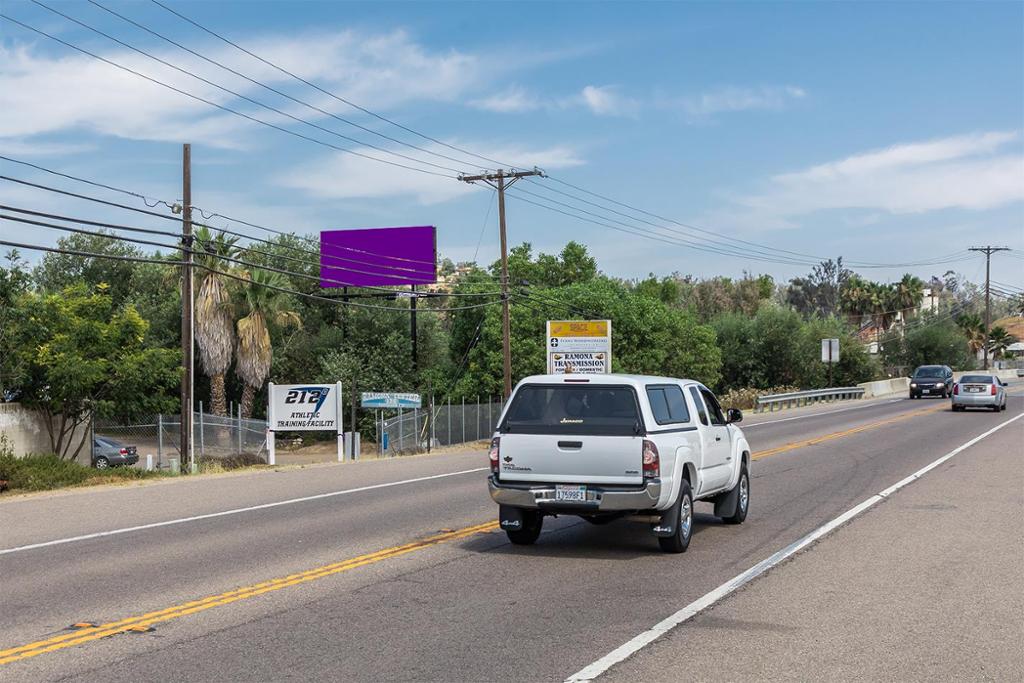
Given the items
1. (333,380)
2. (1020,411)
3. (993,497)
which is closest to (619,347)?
(333,380)

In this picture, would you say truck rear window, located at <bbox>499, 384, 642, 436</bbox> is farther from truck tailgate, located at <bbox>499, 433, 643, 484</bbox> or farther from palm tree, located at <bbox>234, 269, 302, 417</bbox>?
palm tree, located at <bbox>234, 269, 302, 417</bbox>

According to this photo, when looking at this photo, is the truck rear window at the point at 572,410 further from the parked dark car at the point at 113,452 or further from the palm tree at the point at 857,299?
the palm tree at the point at 857,299

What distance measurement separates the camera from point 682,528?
11.4 m

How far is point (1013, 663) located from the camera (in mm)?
7043

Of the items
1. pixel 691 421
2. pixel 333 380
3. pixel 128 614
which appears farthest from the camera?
pixel 333 380

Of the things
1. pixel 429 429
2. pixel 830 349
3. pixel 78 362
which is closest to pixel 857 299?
pixel 830 349

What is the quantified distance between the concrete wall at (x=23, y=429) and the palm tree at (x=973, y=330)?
354 ft

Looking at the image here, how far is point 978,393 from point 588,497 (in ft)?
131

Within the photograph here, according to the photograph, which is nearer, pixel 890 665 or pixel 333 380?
pixel 890 665

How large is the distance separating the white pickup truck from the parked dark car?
28746mm

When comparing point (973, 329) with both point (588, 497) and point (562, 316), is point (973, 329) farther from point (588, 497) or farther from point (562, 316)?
point (588, 497)

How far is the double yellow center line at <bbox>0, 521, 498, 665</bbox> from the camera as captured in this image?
746 cm

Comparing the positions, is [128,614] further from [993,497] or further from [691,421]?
[993,497]

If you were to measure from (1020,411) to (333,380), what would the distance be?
34.9 metres
